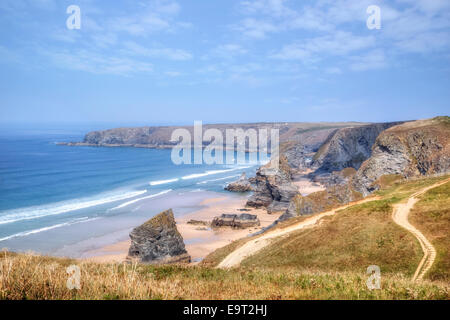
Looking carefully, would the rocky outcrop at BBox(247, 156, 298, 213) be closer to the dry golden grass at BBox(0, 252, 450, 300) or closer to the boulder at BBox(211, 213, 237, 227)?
the boulder at BBox(211, 213, 237, 227)

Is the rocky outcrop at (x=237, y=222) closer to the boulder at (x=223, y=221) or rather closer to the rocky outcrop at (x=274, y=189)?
the boulder at (x=223, y=221)

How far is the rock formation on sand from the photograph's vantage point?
33781 mm

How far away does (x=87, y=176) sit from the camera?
9844 centimetres

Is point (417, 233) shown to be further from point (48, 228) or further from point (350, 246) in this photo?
point (48, 228)

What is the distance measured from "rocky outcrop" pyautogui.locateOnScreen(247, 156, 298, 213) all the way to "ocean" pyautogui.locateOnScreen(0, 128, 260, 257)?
14127 mm

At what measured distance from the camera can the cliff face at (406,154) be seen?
46884 mm

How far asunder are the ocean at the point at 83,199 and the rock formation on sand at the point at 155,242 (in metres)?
9.66

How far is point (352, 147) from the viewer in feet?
346

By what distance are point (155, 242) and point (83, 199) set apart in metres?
42.6

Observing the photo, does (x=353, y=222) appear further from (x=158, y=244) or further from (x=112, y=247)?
(x=112, y=247)

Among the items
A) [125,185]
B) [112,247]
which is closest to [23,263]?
[112,247]

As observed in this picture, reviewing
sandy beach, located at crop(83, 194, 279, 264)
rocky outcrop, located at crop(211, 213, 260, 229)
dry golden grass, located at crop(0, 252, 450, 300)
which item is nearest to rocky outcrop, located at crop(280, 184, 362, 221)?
rocky outcrop, located at crop(211, 213, 260, 229)

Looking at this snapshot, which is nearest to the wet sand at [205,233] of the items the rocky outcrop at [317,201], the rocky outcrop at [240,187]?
the rocky outcrop at [240,187]
